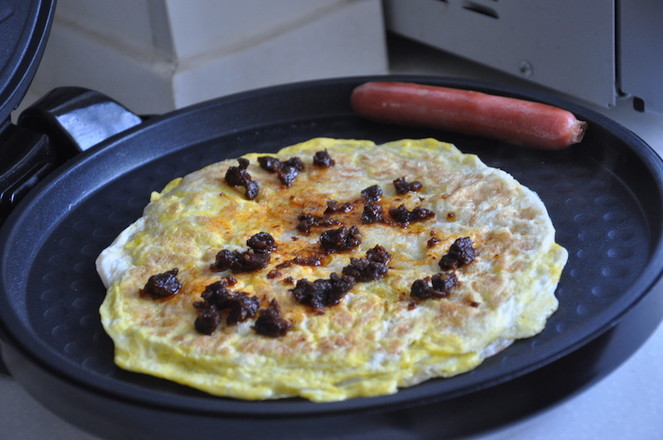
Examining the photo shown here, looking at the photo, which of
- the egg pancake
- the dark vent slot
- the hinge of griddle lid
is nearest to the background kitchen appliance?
the dark vent slot

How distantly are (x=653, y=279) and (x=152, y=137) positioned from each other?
60.8 inches

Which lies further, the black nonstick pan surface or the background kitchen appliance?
the background kitchen appliance

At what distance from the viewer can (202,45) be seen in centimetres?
327

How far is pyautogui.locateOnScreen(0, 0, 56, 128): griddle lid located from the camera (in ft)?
7.65

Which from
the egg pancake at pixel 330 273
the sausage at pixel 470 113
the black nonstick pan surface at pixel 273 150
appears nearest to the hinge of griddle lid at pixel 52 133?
the black nonstick pan surface at pixel 273 150

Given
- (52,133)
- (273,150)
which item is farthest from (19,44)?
(273,150)

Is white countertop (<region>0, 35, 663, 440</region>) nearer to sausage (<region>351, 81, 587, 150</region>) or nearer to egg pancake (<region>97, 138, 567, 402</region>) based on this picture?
egg pancake (<region>97, 138, 567, 402</region>)

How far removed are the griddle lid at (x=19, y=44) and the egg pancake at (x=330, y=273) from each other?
0.47m

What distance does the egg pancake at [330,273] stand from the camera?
1706mm

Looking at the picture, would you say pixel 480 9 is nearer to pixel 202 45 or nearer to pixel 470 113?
pixel 470 113

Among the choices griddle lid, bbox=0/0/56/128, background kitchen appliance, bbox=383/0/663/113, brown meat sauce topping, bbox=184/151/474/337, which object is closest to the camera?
brown meat sauce topping, bbox=184/151/474/337

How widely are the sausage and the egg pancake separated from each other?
0.15m

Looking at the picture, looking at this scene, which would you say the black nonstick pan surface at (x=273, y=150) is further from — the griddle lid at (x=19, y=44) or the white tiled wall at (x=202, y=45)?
the white tiled wall at (x=202, y=45)

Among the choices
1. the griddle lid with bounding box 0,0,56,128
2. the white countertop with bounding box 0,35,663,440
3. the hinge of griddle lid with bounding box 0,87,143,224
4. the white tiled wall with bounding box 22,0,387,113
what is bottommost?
the white countertop with bounding box 0,35,663,440
